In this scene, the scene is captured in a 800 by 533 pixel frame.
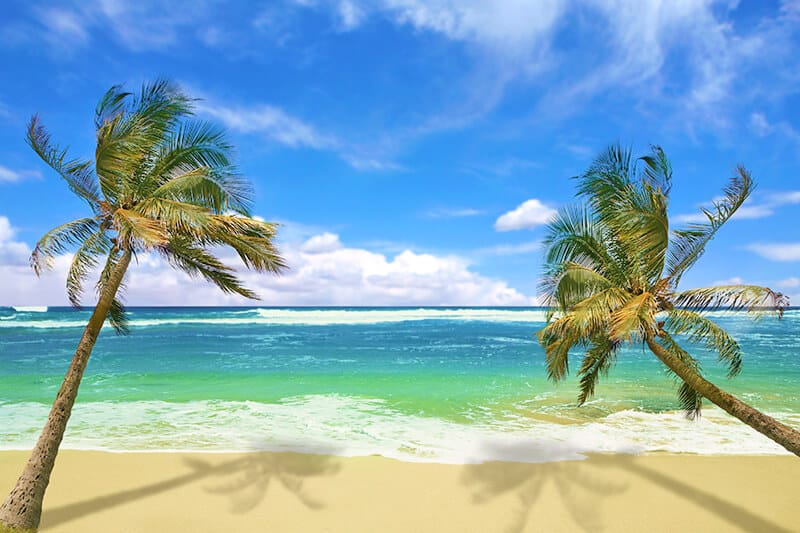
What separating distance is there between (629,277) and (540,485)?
382 cm

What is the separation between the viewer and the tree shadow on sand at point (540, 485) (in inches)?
276

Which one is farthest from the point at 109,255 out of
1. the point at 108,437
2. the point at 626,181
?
the point at 626,181

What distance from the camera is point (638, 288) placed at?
24.1 ft

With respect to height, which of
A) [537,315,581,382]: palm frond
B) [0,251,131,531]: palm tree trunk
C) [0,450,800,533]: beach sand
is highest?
[537,315,581,382]: palm frond

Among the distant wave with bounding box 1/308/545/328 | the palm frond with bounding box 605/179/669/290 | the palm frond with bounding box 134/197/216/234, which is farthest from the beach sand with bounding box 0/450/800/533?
the distant wave with bounding box 1/308/545/328

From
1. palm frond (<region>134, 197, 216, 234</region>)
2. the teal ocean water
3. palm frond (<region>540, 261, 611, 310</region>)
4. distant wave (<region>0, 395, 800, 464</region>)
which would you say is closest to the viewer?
palm frond (<region>134, 197, 216, 234</region>)

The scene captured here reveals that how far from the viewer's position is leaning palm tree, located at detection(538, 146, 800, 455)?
6.20 meters

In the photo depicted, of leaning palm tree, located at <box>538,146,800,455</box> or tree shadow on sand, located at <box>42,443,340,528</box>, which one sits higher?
leaning palm tree, located at <box>538,146,800,455</box>

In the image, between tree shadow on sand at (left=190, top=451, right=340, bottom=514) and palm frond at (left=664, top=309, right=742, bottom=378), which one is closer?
palm frond at (left=664, top=309, right=742, bottom=378)

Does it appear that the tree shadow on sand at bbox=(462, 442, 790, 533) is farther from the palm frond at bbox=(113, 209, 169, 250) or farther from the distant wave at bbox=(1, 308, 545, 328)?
the distant wave at bbox=(1, 308, 545, 328)

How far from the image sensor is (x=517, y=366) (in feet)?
80.2

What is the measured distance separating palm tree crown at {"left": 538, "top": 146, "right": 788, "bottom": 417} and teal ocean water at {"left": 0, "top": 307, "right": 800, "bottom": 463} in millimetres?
561

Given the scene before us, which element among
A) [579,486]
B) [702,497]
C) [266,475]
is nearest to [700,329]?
[702,497]

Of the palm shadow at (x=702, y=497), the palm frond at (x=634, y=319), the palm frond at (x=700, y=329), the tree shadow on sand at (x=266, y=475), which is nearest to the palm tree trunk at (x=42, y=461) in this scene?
the tree shadow on sand at (x=266, y=475)
